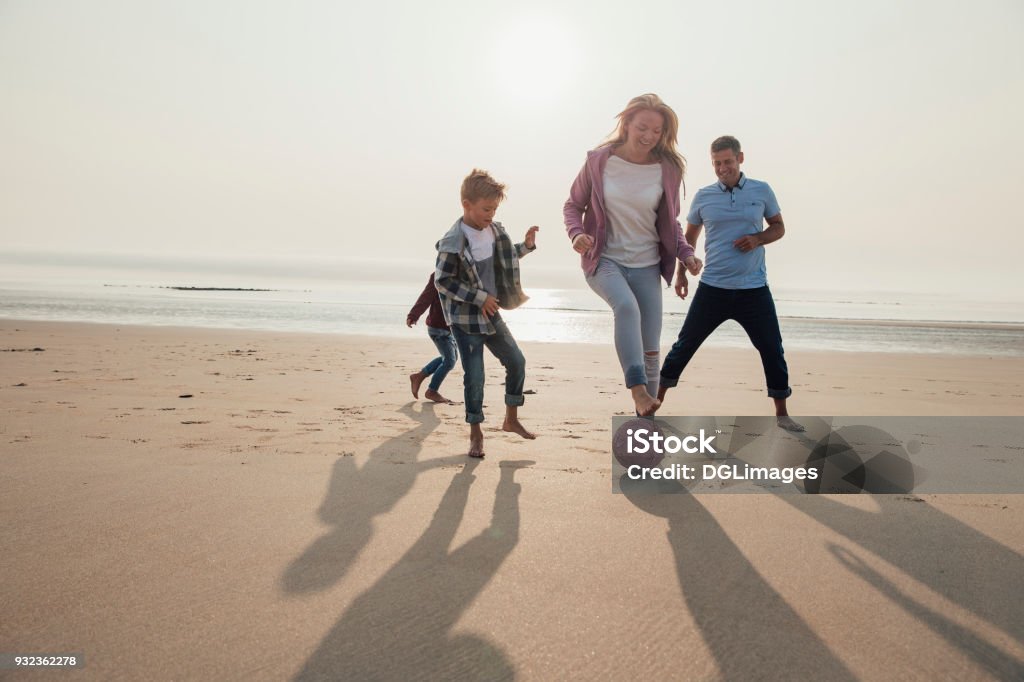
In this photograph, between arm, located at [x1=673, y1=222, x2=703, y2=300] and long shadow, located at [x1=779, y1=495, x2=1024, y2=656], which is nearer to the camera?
long shadow, located at [x1=779, y1=495, x2=1024, y2=656]

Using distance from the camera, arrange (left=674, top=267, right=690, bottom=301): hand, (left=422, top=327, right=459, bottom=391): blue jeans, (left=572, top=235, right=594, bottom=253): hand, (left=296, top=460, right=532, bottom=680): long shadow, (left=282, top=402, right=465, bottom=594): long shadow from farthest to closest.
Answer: (left=422, top=327, right=459, bottom=391): blue jeans < (left=674, top=267, right=690, bottom=301): hand < (left=572, top=235, right=594, bottom=253): hand < (left=282, top=402, right=465, bottom=594): long shadow < (left=296, top=460, right=532, bottom=680): long shadow

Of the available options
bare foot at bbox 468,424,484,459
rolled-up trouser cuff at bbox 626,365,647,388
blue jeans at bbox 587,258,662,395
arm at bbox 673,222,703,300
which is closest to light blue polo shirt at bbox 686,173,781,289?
arm at bbox 673,222,703,300

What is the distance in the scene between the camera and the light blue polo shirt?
14.4ft

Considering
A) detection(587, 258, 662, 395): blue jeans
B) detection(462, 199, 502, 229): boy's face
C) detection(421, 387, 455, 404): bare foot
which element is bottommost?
detection(421, 387, 455, 404): bare foot

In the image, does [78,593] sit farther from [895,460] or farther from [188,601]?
[895,460]

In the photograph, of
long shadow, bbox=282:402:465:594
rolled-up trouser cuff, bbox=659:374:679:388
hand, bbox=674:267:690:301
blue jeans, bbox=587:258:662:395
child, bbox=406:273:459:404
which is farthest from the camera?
child, bbox=406:273:459:404

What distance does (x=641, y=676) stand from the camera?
5.14 feet

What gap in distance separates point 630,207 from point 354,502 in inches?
92.1

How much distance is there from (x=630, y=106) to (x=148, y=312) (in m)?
21.0

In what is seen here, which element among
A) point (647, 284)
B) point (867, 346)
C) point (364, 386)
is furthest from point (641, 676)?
point (867, 346)

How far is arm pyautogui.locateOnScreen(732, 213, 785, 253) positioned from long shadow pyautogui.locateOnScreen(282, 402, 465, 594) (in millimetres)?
2290

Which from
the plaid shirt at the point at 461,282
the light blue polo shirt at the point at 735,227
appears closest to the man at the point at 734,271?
the light blue polo shirt at the point at 735,227

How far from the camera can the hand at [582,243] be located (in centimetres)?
383

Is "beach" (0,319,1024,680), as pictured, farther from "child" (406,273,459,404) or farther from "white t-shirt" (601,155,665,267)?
"child" (406,273,459,404)
